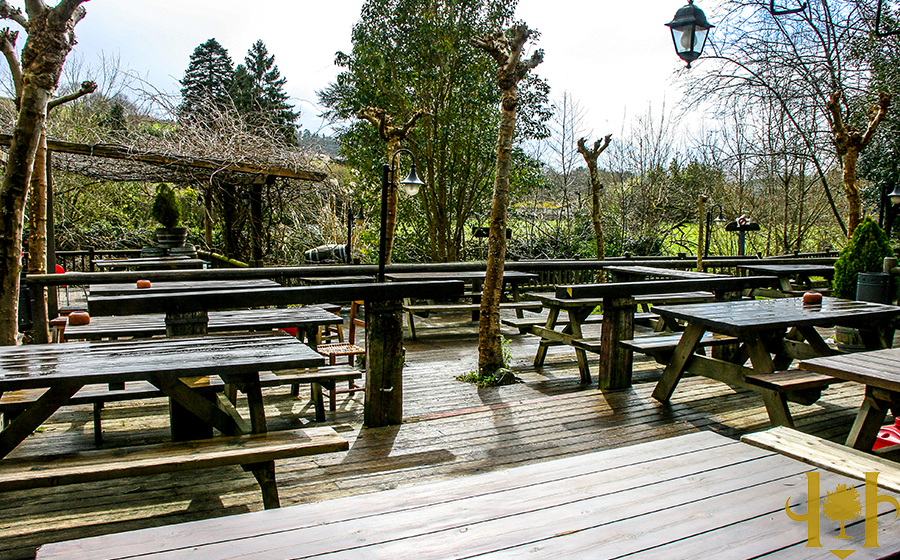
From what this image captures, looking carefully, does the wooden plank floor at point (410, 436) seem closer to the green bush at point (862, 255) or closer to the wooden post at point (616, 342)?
the wooden post at point (616, 342)

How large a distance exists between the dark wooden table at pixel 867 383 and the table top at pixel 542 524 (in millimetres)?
1143

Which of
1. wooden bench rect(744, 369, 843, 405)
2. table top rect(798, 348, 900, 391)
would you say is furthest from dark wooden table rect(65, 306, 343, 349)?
table top rect(798, 348, 900, 391)

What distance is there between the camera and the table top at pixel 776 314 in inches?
138

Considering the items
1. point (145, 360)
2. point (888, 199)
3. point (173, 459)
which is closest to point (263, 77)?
point (888, 199)

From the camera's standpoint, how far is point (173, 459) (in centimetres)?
222

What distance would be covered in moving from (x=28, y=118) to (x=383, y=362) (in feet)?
9.43

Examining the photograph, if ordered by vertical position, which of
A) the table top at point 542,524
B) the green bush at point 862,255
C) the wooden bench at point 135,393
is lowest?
the wooden bench at point 135,393

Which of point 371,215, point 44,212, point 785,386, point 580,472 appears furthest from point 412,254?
point 580,472

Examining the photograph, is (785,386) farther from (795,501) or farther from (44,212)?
(44,212)

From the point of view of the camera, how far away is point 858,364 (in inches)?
110

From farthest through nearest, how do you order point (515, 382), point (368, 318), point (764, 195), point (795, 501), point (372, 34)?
point (764, 195)
point (372, 34)
point (515, 382)
point (368, 318)
point (795, 501)

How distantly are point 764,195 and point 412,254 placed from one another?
35.0ft

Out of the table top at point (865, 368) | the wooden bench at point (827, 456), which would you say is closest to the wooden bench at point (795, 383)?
the table top at point (865, 368)

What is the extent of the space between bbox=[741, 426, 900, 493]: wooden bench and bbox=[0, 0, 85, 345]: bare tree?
4.50 metres
